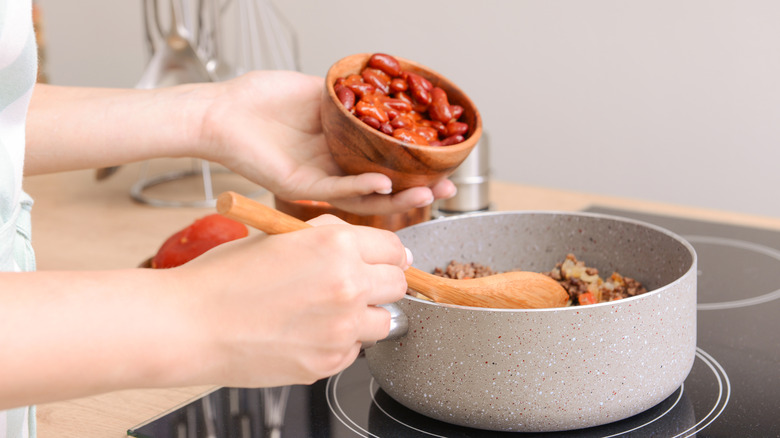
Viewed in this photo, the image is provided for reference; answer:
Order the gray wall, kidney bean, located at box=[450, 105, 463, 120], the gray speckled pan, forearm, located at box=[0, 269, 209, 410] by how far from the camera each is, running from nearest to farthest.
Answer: forearm, located at box=[0, 269, 209, 410] < the gray speckled pan < kidney bean, located at box=[450, 105, 463, 120] < the gray wall

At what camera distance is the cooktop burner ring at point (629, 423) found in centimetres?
58

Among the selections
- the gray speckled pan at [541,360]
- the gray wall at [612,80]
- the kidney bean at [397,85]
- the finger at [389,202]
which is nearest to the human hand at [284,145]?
the finger at [389,202]

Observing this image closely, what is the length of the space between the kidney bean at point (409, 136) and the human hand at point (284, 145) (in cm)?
6

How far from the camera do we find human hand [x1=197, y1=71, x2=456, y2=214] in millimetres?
775

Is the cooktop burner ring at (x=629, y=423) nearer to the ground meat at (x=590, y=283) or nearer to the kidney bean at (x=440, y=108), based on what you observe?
the ground meat at (x=590, y=283)

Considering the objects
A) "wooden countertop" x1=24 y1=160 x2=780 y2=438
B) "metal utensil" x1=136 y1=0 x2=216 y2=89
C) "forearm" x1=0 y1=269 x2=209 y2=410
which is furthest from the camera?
"metal utensil" x1=136 y1=0 x2=216 y2=89

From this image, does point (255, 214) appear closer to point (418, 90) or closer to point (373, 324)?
point (373, 324)

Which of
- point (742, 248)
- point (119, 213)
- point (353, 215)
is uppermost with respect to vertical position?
point (353, 215)

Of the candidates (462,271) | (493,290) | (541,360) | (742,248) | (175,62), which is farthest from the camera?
(175,62)

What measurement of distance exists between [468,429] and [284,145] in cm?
39

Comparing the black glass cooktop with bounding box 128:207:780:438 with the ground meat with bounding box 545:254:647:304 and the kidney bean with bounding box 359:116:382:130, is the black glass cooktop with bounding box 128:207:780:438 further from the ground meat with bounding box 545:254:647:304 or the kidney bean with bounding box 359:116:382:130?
the kidney bean with bounding box 359:116:382:130

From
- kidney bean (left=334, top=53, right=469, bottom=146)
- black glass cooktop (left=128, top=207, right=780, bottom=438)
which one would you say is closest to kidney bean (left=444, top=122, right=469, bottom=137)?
kidney bean (left=334, top=53, right=469, bottom=146)

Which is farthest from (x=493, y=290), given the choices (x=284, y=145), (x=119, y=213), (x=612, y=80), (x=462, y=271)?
(x=612, y=80)

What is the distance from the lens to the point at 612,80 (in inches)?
83.0
